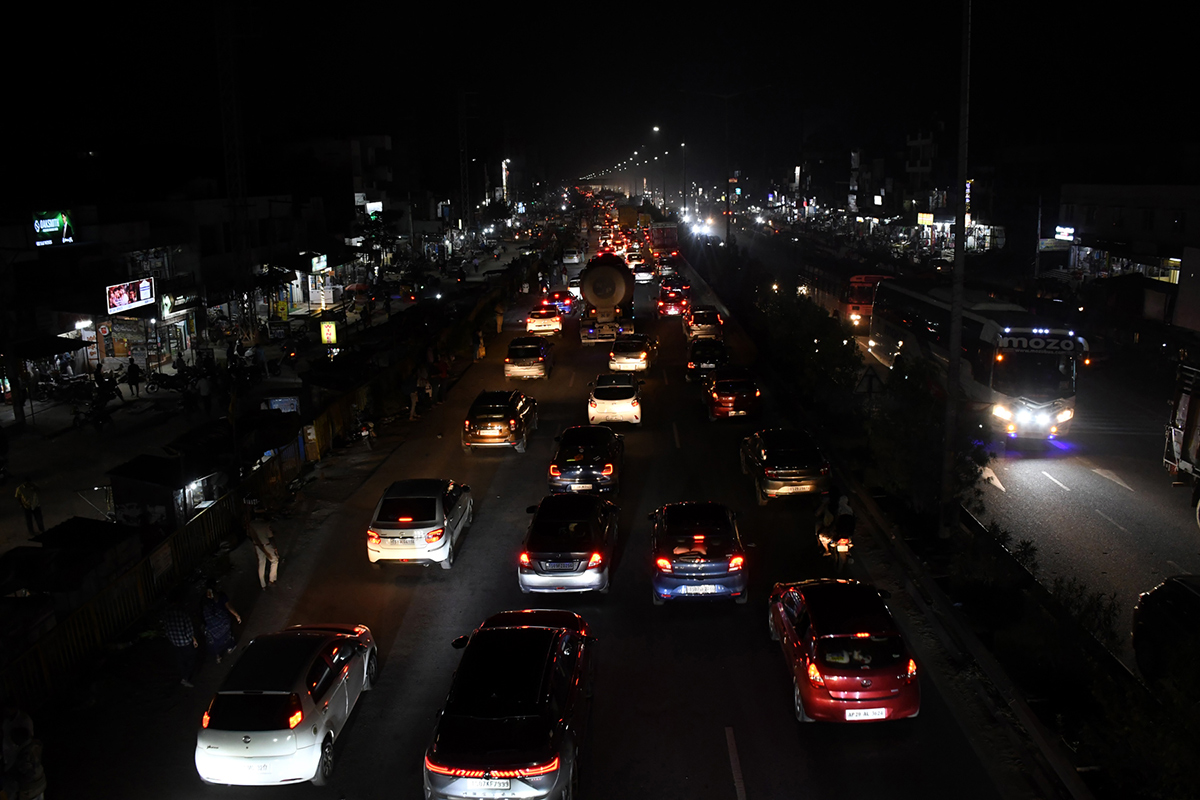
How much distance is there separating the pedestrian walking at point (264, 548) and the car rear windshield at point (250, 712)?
5.82 meters

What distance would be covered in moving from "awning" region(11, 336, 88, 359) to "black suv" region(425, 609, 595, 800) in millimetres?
23674

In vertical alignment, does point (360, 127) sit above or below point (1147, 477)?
above

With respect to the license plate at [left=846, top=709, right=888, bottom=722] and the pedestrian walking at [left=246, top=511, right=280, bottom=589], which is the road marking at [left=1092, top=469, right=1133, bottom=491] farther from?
the pedestrian walking at [left=246, top=511, right=280, bottom=589]

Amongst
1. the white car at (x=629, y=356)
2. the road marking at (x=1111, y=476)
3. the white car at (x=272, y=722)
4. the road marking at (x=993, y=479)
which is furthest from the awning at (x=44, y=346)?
the road marking at (x=1111, y=476)

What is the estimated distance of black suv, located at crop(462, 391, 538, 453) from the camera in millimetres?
23578

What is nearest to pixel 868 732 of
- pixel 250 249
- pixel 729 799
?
pixel 729 799

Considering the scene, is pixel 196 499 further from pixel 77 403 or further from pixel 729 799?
pixel 77 403

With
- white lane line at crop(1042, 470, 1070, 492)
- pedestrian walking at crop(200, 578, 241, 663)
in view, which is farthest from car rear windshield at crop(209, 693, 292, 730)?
white lane line at crop(1042, 470, 1070, 492)

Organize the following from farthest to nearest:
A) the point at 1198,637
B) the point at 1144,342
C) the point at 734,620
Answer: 1. the point at 1144,342
2. the point at 734,620
3. the point at 1198,637

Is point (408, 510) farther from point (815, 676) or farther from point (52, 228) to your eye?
point (52, 228)

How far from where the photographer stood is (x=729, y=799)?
31.6ft

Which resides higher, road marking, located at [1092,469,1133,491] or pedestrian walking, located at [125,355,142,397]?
pedestrian walking, located at [125,355,142,397]

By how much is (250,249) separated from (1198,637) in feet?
147

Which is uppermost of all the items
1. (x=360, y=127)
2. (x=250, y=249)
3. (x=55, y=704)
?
(x=360, y=127)
